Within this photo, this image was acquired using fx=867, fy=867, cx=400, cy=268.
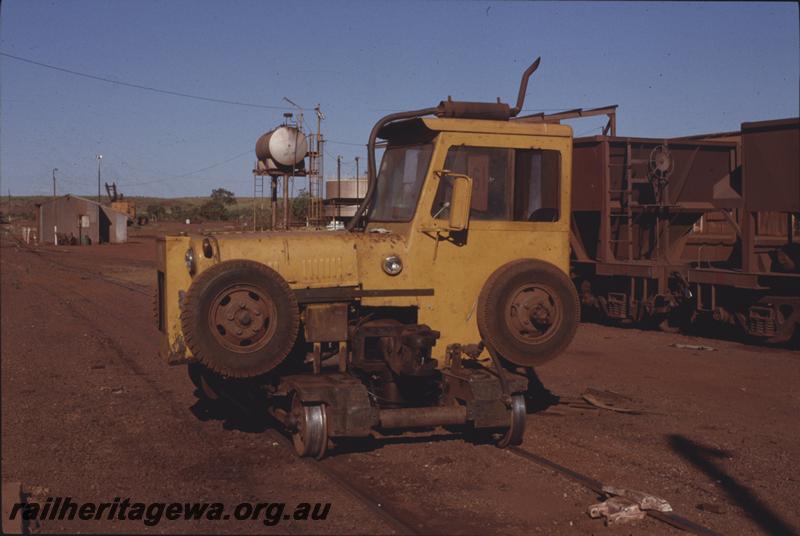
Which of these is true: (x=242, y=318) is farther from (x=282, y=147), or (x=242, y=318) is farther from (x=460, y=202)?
(x=282, y=147)

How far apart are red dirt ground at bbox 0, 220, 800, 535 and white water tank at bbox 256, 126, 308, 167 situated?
9.54 m

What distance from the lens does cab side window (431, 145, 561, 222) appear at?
25.2ft

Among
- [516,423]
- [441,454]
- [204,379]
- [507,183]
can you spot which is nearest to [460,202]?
[507,183]

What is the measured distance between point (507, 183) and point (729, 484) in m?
3.13

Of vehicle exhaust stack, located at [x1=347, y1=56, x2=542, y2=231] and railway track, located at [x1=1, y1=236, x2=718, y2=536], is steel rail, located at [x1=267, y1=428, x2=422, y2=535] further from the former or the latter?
vehicle exhaust stack, located at [x1=347, y1=56, x2=542, y2=231]

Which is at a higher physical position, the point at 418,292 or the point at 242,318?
the point at 418,292

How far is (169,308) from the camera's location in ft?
24.6

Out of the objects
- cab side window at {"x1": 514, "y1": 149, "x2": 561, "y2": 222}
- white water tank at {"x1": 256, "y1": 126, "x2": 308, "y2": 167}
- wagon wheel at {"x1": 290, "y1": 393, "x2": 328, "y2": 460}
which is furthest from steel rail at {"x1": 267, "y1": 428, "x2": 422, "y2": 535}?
white water tank at {"x1": 256, "y1": 126, "x2": 308, "y2": 167}

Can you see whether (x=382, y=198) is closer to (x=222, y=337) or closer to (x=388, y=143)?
(x=388, y=143)

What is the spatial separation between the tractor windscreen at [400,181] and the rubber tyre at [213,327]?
149cm

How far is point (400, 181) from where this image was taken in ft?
26.7

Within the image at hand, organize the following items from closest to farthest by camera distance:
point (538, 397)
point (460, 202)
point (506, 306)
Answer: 1. point (460, 202)
2. point (506, 306)
3. point (538, 397)

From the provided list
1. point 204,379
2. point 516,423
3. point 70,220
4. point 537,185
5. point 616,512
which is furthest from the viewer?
point 70,220

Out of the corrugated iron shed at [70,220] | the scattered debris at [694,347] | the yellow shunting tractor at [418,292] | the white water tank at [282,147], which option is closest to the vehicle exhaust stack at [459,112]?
the yellow shunting tractor at [418,292]
